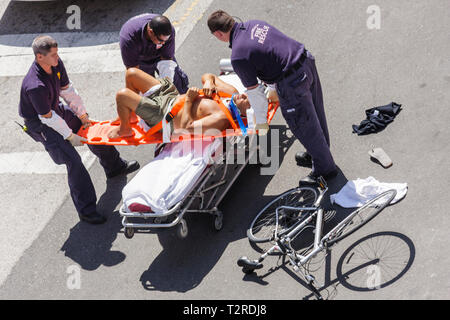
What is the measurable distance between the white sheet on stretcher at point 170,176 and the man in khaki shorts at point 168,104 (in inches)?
9.4

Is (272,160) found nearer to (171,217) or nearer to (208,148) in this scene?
(208,148)

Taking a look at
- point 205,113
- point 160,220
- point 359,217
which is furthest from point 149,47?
point 359,217

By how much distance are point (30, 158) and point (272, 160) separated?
139 inches

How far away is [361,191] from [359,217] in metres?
0.41

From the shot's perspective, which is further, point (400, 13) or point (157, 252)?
point (400, 13)

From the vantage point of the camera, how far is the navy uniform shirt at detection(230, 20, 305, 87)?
19.8 ft

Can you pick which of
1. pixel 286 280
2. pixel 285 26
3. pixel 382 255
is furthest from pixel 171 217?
pixel 285 26

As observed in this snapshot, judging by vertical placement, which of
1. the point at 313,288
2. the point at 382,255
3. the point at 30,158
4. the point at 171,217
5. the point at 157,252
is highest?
the point at 382,255

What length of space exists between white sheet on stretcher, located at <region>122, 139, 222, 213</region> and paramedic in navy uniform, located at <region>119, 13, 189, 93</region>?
1.36 meters

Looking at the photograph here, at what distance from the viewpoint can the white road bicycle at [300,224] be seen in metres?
5.83

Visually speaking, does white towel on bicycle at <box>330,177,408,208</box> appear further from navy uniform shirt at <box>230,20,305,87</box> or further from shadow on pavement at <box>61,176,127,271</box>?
shadow on pavement at <box>61,176,127,271</box>

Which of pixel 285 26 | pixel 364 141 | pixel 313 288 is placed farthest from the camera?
pixel 285 26

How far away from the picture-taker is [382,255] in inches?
232

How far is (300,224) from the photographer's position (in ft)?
19.8
